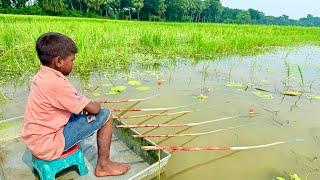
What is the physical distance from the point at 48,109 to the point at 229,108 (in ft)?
9.24

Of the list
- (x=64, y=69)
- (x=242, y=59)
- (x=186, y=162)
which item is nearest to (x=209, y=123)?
(x=186, y=162)

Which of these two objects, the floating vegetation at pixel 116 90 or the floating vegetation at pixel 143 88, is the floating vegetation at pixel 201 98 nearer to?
the floating vegetation at pixel 143 88

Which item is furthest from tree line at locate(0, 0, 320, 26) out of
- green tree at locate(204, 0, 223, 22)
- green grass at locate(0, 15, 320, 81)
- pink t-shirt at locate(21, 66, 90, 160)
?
pink t-shirt at locate(21, 66, 90, 160)

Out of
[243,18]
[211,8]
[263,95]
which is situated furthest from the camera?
[243,18]

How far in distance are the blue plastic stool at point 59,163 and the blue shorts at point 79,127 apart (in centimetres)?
9

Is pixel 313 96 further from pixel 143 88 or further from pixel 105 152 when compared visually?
pixel 105 152

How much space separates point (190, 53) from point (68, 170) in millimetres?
6725

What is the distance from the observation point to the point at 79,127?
98.0 inches

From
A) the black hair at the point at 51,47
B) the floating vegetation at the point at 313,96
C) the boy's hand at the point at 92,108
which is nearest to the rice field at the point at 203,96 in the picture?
the floating vegetation at the point at 313,96

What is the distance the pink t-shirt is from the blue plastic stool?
8cm

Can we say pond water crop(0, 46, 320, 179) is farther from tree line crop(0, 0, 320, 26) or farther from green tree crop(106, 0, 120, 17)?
green tree crop(106, 0, 120, 17)

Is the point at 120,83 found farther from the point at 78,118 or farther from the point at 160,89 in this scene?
the point at 78,118

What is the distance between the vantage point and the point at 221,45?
10547 mm

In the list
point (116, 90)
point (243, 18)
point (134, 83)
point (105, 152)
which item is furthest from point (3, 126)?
point (243, 18)
